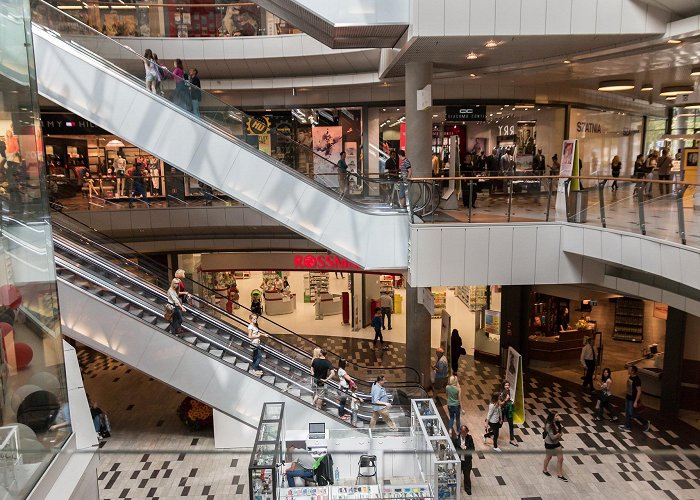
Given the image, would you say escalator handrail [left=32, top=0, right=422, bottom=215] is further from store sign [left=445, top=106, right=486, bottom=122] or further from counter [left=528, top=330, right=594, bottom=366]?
counter [left=528, top=330, right=594, bottom=366]

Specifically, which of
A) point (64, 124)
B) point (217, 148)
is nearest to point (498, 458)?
point (217, 148)

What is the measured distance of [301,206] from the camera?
1031 cm

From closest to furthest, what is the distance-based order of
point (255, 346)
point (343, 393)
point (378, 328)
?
point (343, 393)
point (255, 346)
point (378, 328)

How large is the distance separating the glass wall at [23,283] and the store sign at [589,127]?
1778 centimetres

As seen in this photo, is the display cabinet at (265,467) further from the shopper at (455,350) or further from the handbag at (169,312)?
the shopper at (455,350)

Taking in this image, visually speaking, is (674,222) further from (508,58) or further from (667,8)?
(508,58)

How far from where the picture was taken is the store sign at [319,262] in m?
17.1

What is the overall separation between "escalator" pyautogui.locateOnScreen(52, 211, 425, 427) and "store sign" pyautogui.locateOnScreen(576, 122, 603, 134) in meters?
11.6

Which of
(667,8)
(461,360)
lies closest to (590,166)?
(461,360)

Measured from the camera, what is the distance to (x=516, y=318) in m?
14.6

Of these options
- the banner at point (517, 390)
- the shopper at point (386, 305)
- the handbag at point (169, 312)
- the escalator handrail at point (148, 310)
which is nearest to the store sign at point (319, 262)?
the shopper at point (386, 305)

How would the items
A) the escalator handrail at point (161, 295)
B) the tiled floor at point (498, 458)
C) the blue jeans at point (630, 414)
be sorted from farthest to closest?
the blue jeans at point (630, 414) < the escalator handrail at point (161, 295) < the tiled floor at point (498, 458)

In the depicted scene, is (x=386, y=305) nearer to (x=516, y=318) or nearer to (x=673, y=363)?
(x=516, y=318)

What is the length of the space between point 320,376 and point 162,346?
2978mm
